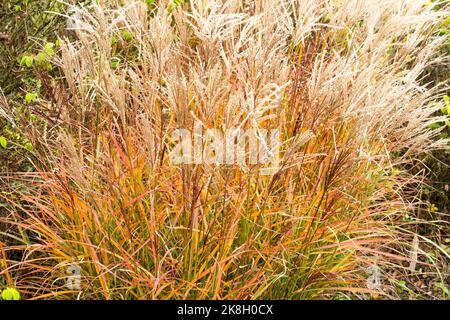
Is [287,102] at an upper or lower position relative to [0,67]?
lower

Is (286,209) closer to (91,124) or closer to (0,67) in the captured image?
(91,124)

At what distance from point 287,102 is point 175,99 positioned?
1.15 m

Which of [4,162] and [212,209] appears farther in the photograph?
[4,162]

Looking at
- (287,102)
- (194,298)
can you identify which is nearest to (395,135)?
(287,102)

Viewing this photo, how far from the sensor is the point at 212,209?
108 inches

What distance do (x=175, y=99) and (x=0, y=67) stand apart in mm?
→ 1848

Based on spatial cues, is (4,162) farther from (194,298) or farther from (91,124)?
(194,298)

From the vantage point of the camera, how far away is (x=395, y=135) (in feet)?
10.8

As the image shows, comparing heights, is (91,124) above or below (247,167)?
above
